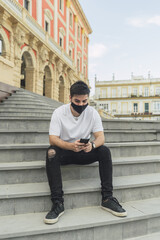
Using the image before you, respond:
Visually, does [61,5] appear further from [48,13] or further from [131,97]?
[131,97]

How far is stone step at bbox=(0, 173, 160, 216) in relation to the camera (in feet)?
7.09

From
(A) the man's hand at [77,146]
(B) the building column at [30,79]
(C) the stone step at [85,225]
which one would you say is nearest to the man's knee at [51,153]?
(A) the man's hand at [77,146]

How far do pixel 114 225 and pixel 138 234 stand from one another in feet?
1.02

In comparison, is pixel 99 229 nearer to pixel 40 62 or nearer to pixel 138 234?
pixel 138 234

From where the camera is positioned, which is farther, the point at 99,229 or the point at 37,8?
the point at 37,8

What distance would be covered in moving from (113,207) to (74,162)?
2.18 feet

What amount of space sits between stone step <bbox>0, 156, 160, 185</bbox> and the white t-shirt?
0.42 m

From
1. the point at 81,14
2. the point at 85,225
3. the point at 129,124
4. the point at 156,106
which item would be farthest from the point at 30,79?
the point at 156,106

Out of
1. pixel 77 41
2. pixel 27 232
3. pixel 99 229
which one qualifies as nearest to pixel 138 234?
pixel 99 229

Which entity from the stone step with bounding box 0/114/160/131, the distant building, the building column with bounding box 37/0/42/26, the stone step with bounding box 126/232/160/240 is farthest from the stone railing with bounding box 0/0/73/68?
the distant building

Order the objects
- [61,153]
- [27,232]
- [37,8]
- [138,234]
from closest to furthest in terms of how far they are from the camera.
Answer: [27,232], [138,234], [61,153], [37,8]

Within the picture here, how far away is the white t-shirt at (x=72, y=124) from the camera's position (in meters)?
2.44

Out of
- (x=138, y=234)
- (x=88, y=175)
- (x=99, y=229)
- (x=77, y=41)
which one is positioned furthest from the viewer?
(x=77, y=41)

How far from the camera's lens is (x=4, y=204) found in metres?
2.14
